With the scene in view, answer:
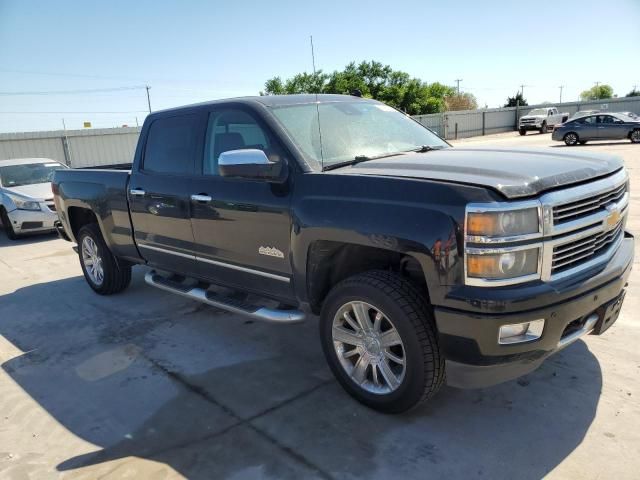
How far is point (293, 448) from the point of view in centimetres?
298

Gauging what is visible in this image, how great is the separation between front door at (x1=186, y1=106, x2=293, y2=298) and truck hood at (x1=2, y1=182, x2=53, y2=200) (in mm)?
6999

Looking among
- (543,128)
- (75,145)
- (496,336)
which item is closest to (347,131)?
(496,336)

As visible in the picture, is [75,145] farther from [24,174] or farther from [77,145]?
[24,174]

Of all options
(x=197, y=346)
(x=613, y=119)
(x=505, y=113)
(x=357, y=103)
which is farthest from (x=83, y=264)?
(x=505, y=113)

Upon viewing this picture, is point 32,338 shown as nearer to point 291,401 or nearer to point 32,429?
point 32,429

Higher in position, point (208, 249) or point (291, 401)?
point (208, 249)

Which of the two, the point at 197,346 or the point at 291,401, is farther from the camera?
the point at 197,346

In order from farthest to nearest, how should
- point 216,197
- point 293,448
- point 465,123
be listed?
point 465,123 < point 216,197 < point 293,448

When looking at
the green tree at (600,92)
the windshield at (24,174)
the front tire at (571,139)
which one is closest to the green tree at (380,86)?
the front tire at (571,139)

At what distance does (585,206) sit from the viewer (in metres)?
2.89

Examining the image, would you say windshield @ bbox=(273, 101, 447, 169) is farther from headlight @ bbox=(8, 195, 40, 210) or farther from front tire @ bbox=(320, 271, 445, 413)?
headlight @ bbox=(8, 195, 40, 210)

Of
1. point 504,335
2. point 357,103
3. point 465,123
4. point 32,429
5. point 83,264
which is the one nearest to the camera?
point 504,335

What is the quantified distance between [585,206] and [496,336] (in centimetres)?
91

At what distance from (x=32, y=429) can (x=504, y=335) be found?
→ 116 inches
